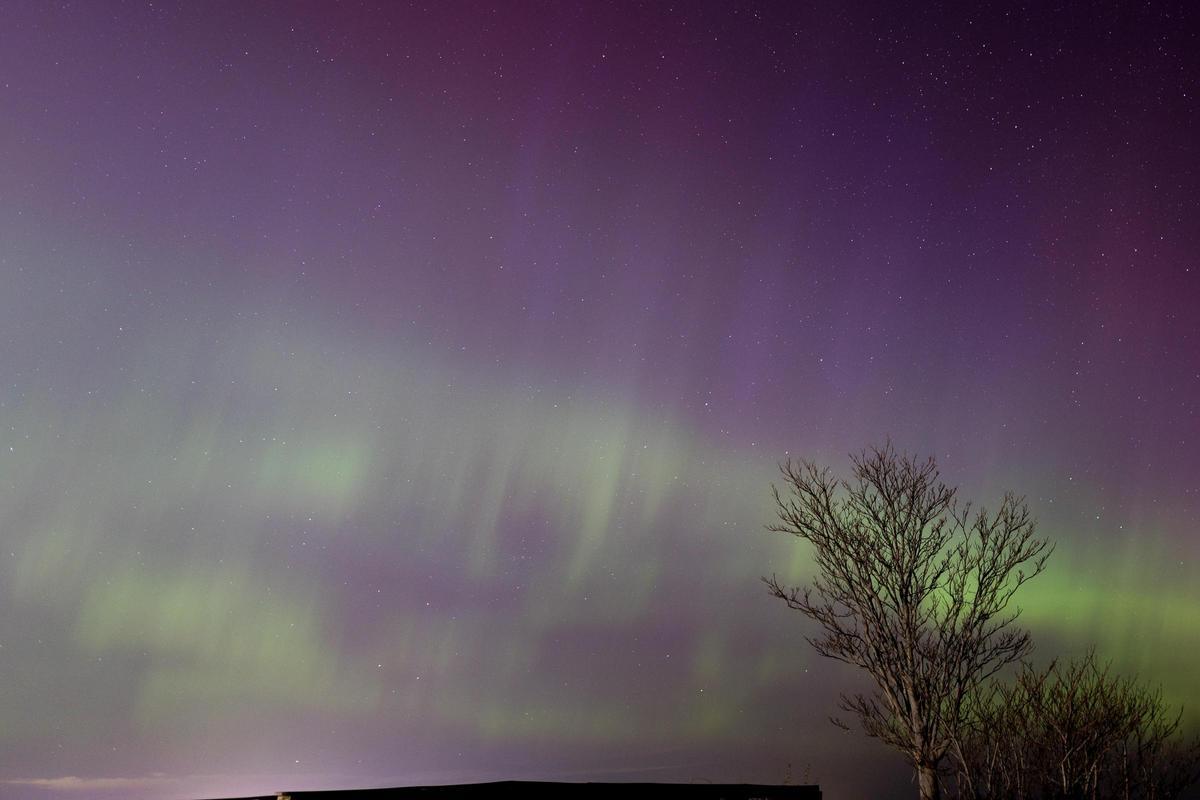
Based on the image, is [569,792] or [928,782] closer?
[569,792]

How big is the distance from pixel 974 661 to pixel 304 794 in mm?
11748

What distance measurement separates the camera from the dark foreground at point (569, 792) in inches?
378

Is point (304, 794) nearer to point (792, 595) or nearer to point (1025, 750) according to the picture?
point (792, 595)

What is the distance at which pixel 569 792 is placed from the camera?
1195 centimetres

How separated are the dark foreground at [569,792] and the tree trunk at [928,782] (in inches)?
70.6

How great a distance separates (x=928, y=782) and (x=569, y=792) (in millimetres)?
6993

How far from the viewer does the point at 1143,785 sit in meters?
24.0

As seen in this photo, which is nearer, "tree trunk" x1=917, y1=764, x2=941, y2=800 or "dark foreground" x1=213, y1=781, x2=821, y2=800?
"dark foreground" x1=213, y1=781, x2=821, y2=800

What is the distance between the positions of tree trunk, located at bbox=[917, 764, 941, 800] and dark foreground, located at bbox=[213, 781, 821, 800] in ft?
5.88

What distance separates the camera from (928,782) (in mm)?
14969

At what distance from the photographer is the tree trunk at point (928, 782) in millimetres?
14875

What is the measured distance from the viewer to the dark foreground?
9609mm

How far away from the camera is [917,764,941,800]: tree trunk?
1488 centimetres

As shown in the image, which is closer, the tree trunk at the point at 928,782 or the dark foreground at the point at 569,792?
the dark foreground at the point at 569,792
